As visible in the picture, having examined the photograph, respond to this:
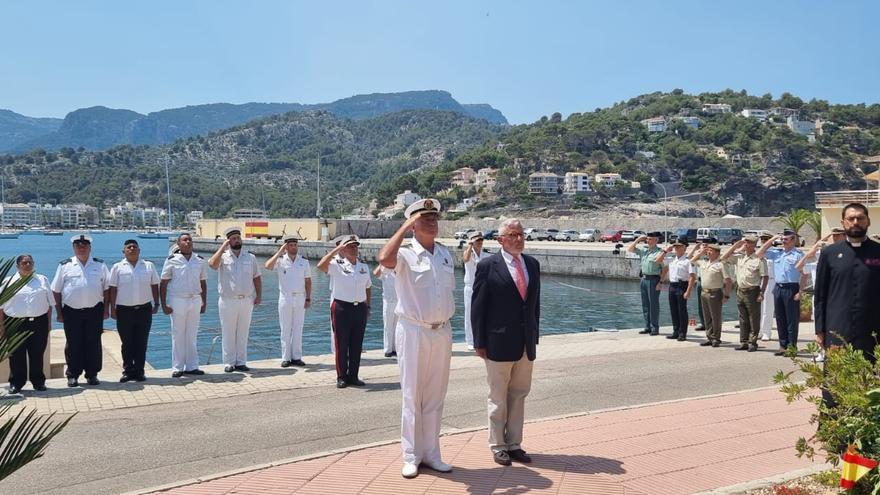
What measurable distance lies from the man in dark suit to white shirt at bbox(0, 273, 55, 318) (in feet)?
19.0

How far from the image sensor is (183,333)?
9.61 metres

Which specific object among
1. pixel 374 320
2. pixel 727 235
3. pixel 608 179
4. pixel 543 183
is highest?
pixel 608 179

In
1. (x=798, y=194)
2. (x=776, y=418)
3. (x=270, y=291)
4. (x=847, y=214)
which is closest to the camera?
(x=847, y=214)

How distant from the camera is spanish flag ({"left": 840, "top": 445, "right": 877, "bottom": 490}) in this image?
12.6 ft

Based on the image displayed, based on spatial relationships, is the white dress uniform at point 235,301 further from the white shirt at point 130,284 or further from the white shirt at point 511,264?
the white shirt at point 511,264

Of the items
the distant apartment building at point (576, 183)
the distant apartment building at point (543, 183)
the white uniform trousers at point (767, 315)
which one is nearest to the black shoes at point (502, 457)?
the white uniform trousers at point (767, 315)

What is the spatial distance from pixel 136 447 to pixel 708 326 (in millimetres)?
10114

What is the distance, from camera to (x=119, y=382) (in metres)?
9.05

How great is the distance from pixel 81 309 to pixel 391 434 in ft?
16.0

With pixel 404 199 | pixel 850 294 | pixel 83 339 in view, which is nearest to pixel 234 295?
pixel 83 339

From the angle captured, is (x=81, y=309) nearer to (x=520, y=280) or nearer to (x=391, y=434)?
(x=391, y=434)

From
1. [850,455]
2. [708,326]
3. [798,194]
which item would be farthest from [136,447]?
[798,194]

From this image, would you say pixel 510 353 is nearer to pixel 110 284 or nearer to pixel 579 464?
pixel 579 464

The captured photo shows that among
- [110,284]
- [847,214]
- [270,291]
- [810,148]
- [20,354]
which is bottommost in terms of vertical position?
[270,291]
